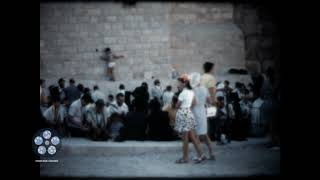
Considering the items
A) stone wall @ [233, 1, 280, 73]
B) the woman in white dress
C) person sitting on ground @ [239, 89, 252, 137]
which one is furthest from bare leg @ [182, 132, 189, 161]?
stone wall @ [233, 1, 280, 73]

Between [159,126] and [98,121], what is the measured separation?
114 centimetres

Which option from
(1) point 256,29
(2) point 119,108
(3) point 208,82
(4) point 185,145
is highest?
(1) point 256,29

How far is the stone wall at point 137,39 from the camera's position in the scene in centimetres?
1568

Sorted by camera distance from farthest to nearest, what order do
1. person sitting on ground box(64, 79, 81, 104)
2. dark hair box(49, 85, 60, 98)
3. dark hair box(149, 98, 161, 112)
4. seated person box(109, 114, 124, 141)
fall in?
person sitting on ground box(64, 79, 81, 104), dark hair box(49, 85, 60, 98), dark hair box(149, 98, 161, 112), seated person box(109, 114, 124, 141)

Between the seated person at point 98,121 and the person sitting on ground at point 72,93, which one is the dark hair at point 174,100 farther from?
the person sitting on ground at point 72,93

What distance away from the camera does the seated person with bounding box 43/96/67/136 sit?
35.8 feet

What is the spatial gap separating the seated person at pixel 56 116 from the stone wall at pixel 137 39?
408 cm

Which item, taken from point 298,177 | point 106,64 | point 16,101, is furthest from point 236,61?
point 16,101

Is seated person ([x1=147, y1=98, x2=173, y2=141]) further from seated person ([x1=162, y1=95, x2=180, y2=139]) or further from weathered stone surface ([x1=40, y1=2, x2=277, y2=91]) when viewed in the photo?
weathered stone surface ([x1=40, y1=2, x2=277, y2=91])

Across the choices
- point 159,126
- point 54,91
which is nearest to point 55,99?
point 54,91

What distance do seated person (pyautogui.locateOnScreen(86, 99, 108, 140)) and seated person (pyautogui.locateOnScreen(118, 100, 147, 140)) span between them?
35 centimetres

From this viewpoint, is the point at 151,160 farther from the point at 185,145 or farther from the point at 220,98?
the point at 220,98

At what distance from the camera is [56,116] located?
36.0 ft

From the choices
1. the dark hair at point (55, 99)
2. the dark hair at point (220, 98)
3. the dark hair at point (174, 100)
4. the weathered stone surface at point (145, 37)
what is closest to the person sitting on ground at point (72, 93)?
the dark hair at point (55, 99)
